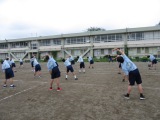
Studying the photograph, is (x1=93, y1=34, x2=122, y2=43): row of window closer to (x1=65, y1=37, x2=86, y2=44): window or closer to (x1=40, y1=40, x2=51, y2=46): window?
(x1=65, y1=37, x2=86, y2=44): window

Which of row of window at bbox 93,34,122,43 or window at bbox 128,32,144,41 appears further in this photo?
row of window at bbox 93,34,122,43

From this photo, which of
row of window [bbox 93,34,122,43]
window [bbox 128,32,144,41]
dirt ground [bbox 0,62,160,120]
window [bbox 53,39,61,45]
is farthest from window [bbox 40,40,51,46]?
dirt ground [bbox 0,62,160,120]

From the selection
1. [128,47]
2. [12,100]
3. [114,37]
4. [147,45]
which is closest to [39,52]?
[114,37]

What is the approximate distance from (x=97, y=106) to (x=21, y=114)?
2.48 metres

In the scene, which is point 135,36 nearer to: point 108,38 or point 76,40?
point 108,38

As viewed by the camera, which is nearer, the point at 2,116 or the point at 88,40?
the point at 2,116

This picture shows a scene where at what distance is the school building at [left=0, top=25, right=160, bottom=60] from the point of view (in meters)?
36.7

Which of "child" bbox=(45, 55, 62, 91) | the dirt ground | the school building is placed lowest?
the dirt ground

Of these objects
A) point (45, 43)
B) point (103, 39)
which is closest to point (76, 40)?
point (103, 39)

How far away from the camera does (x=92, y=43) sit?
140ft

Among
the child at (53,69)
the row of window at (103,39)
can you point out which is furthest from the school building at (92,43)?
the child at (53,69)

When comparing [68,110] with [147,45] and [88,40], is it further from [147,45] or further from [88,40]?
[88,40]

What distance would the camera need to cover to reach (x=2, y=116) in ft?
18.1

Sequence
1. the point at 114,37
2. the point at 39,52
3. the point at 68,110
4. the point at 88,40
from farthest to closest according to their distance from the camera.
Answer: the point at 39,52 → the point at 88,40 → the point at 114,37 → the point at 68,110
